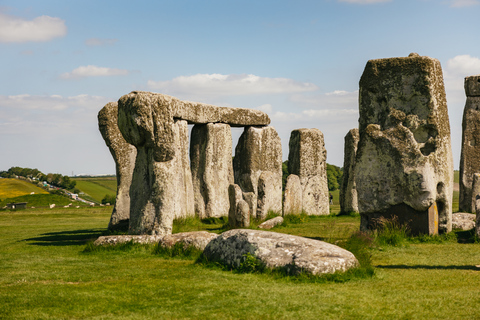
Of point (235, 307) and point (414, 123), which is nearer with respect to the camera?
point (235, 307)

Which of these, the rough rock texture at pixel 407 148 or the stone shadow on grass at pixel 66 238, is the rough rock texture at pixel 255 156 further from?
the rough rock texture at pixel 407 148

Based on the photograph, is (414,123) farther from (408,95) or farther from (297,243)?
(297,243)

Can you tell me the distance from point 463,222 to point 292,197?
299 inches

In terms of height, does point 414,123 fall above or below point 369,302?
above

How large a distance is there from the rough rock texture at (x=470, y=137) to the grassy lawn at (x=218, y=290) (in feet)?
34.8

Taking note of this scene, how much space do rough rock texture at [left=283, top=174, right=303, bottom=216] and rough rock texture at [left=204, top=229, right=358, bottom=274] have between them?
38.5 feet

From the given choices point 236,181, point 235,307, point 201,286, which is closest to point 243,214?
point 236,181

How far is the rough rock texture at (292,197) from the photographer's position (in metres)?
21.0

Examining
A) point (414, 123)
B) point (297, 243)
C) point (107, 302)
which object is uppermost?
point (414, 123)

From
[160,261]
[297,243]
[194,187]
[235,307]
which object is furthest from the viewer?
[194,187]

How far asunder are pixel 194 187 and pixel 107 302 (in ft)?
46.9

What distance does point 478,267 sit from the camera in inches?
365

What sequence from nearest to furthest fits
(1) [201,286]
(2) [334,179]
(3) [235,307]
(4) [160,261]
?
1. (3) [235,307]
2. (1) [201,286]
3. (4) [160,261]
4. (2) [334,179]

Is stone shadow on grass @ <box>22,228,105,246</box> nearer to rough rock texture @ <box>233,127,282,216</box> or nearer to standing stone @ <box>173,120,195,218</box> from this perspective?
standing stone @ <box>173,120,195,218</box>
